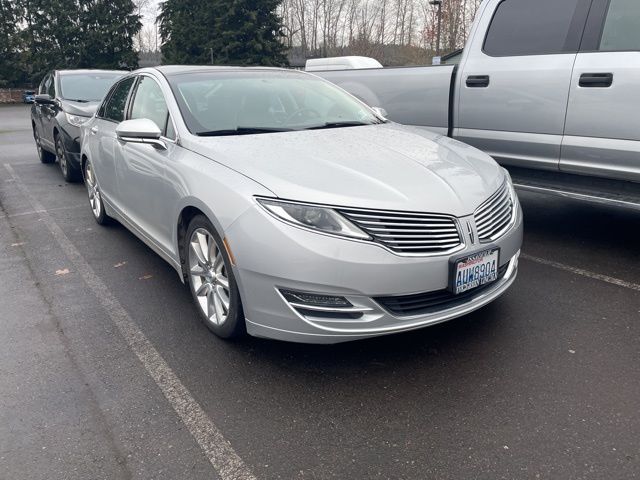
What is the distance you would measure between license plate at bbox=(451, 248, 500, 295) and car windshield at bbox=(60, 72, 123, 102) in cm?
749

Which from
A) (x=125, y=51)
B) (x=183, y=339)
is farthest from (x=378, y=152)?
(x=125, y=51)

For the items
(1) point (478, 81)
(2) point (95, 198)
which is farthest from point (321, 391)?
(2) point (95, 198)

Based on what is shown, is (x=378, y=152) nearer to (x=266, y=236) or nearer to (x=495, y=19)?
(x=266, y=236)

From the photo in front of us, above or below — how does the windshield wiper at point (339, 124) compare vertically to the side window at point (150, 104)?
below

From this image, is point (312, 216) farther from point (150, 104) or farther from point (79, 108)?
point (79, 108)

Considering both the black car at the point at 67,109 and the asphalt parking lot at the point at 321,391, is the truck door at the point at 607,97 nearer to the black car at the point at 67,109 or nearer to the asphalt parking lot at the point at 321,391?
the asphalt parking lot at the point at 321,391

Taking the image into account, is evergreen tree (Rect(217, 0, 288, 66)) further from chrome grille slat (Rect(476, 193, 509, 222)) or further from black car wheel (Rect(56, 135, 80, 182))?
chrome grille slat (Rect(476, 193, 509, 222))

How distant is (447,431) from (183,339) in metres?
1.68

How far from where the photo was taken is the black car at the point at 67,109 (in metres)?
7.91

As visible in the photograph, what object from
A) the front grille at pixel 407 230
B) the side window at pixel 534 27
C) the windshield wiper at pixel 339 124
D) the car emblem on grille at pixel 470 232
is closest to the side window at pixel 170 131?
the windshield wiper at pixel 339 124

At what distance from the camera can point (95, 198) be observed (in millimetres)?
5734

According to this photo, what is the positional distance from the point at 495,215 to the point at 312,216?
3.63 ft

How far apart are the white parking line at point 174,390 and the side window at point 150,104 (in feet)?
4.20

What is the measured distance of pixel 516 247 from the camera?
10.6 feet
